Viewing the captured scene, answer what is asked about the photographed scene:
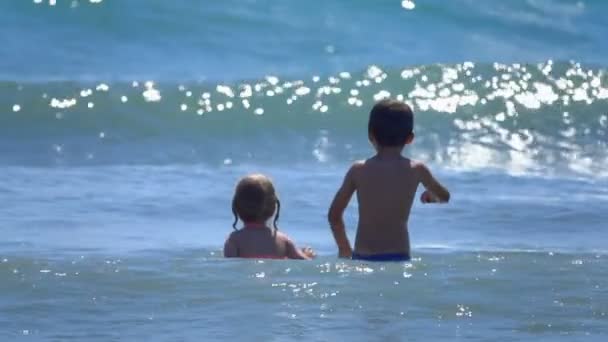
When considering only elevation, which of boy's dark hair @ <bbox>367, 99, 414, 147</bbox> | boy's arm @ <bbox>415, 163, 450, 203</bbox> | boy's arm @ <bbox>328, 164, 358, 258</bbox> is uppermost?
boy's dark hair @ <bbox>367, 99, 414, 147</bbox>

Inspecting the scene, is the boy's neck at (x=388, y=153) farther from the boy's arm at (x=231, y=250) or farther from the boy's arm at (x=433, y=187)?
the boy's arm at (x=231, y=250)

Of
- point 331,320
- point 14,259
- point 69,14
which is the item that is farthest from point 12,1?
point 331,320

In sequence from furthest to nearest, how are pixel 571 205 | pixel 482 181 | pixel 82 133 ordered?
pixel 82 133 < pixel 482 181 < pixel 571 205

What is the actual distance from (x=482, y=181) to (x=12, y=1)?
6.96m

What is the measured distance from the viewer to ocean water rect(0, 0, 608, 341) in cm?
557

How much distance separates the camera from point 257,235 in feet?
21.6

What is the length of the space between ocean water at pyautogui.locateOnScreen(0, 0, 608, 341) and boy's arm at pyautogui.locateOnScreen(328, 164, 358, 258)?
183 millimetres

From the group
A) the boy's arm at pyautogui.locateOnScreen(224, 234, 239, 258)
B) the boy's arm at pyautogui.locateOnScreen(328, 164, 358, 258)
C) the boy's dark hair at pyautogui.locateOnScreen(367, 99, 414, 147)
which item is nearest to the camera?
the boy's dark hair at pyautogui.locateOnScreen(367, 99, 414, 147)

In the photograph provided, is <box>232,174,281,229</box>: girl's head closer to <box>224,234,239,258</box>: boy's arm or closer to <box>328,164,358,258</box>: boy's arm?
<box>224,234,239,258</box>: boy's arm

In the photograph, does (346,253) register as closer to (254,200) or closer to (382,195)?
(382,195)

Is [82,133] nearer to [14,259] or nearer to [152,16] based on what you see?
[152,16]

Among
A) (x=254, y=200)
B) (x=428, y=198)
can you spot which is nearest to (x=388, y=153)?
(x=428, y=198)

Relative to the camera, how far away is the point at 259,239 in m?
6.58

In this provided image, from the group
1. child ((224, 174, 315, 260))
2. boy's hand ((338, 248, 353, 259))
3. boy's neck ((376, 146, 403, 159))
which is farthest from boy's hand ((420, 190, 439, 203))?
child ((224, 174, 315, 260))
